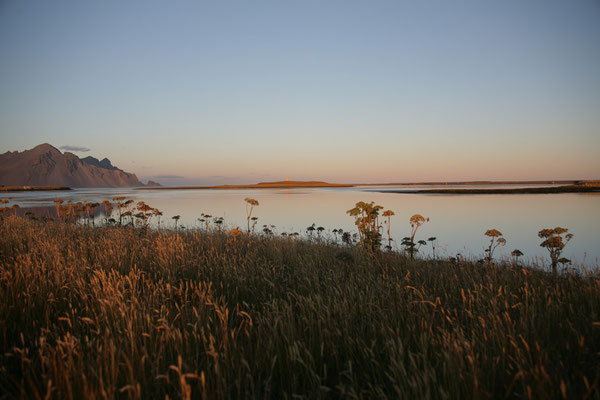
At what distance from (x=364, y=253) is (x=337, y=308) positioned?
340 centimetres

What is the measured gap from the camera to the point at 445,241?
13391mm

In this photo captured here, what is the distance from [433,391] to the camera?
6.61ft

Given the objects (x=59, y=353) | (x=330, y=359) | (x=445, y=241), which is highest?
(x=59, y=353)

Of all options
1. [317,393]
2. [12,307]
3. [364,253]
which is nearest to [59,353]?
[12,307]

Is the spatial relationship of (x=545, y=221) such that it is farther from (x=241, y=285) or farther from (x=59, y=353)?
(x=59, y=353)

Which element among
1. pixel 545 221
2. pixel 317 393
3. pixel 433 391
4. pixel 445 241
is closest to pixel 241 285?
pixel 317 393

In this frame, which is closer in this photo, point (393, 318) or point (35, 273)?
point (393, 318)

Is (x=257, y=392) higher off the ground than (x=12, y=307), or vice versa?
(x=12, y=307)

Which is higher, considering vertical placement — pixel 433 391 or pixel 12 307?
pixel 12 307

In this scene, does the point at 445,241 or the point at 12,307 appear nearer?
the point at 12,307

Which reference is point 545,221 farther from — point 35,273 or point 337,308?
point 35,273

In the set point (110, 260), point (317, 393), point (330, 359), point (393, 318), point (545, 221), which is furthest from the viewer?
point (545, 221)

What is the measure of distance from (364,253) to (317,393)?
4.30m

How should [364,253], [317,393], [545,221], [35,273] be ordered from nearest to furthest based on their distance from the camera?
[317,393], [35,273], [364,253], [545,221]
